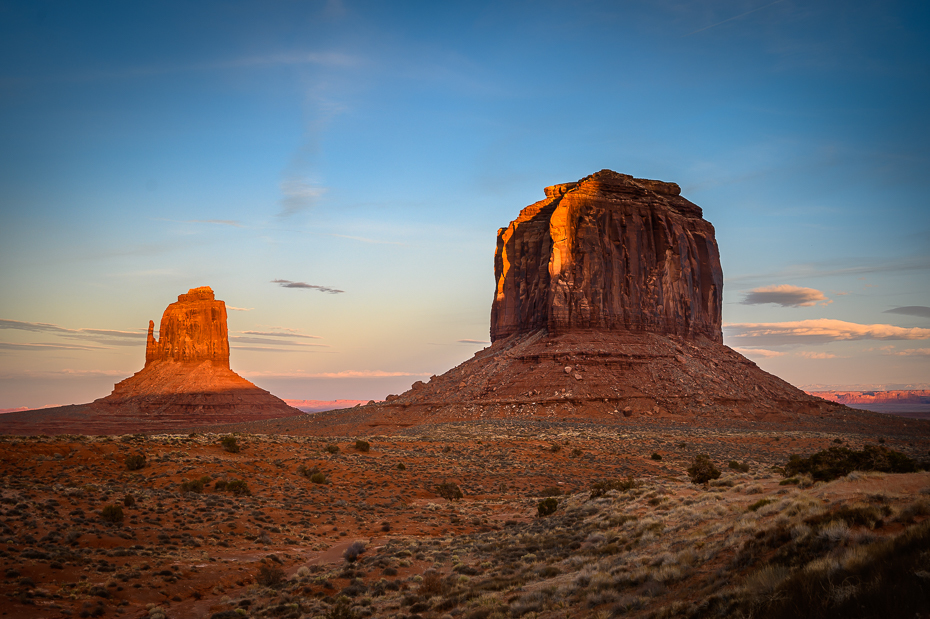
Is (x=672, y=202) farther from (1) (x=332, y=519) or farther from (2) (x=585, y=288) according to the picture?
(1) (x=332, y=519)

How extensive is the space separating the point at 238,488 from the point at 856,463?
2182 cm

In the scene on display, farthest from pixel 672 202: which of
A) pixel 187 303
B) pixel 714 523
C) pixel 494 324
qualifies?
pixel 187 303

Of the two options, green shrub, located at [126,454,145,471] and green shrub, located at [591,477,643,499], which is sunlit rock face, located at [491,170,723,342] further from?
green shrub, located at [126,454,145,471]

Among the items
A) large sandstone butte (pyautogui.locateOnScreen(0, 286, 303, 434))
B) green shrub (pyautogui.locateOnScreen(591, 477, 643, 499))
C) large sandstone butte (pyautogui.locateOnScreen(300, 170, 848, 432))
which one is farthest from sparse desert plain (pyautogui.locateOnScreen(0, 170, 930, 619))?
large sandstone butte (pyautogui.locateOnScreen(0, 286, 303, 434))

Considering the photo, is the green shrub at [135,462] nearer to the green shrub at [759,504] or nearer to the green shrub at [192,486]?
the green shrub at [192,486]

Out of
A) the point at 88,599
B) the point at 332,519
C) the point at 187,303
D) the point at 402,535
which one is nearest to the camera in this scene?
the point at 88,599

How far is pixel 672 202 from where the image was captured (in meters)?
90.9

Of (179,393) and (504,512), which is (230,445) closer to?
(504,512)

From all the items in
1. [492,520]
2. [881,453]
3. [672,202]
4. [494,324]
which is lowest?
[492,520]

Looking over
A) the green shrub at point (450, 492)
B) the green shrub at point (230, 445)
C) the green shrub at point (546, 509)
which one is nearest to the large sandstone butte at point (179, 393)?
the green shrub at point (230, 445)

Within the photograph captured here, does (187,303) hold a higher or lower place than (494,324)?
higher

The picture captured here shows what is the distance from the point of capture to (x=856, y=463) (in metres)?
17.5

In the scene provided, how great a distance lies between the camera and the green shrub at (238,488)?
23938 millimetres

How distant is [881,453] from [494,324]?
78.4 meters
